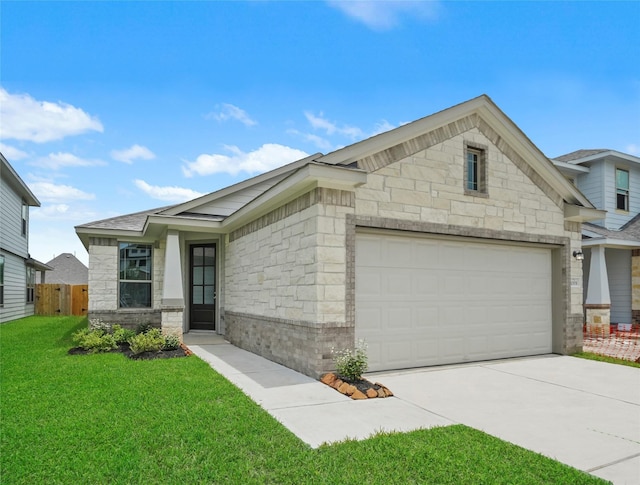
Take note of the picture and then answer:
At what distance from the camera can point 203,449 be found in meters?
4.00

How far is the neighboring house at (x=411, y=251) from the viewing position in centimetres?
704

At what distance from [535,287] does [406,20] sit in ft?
21.4

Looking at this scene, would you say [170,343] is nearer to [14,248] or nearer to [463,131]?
[463,131]

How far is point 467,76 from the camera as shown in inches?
465

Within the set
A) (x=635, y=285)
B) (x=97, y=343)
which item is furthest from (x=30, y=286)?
(x=635, y=285)

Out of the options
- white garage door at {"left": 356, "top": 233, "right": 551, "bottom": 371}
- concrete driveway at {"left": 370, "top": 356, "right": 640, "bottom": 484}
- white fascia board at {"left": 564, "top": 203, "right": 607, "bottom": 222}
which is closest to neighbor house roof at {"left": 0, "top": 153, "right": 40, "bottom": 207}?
white garage door at {"left": 356, "top": 233, "right": 551, "bottom": 371}

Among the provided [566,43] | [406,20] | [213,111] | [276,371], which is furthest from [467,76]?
[276,371]

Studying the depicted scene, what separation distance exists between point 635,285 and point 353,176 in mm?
13895

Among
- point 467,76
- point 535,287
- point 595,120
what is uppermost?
point 467,76

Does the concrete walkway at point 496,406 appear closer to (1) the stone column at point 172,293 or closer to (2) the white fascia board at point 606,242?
(1) the stone column at point 172,293

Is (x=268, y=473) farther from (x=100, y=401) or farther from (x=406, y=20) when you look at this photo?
(x=406, y=20)

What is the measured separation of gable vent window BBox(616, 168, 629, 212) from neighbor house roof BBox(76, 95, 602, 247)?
8554 millimetres

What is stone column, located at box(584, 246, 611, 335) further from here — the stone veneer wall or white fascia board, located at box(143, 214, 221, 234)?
white fascia board, located at box(143, 214, 221, 234)

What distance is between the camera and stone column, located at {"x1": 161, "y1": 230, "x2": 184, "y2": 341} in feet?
34.3
